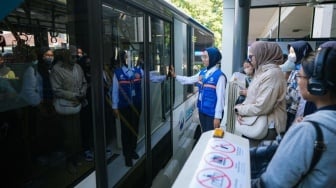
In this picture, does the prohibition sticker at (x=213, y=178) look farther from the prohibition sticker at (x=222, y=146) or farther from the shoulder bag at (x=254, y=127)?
the shoulder bag at (x=254, y=127)

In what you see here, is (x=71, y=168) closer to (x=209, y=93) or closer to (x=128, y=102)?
(x=128, y=102)

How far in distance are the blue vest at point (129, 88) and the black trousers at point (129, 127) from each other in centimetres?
7

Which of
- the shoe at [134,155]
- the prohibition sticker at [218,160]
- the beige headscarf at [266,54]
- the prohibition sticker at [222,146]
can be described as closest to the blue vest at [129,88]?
the shoe at [134,155]

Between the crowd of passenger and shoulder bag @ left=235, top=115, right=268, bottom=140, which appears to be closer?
the crowd of passenger

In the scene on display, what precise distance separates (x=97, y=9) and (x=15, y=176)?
135 cm

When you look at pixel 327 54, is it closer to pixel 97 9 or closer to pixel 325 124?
pixel 325 124

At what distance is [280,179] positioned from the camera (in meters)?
1.28

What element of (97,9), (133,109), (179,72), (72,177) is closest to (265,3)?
(179,72)

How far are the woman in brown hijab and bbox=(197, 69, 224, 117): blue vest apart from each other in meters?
1.36

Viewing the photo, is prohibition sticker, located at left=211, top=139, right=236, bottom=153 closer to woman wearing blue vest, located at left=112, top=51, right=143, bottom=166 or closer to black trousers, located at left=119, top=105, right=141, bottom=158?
woman wearing blue vest, located at left=112, top=51, right=143, bottom=166

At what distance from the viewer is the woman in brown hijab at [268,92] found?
2559 millimetres

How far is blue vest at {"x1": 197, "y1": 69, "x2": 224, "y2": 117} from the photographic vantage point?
4.15m

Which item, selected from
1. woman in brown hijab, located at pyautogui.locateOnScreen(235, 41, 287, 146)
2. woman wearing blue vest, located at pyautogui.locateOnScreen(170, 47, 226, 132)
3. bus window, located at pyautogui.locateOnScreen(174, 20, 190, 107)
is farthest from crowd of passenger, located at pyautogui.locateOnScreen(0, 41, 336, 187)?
bus window, located at pyautogui.locateOnScreen(174, 20, 190, 107)

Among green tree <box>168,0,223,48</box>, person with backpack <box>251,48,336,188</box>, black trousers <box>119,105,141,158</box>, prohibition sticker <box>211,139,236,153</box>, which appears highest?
green tree <box>168,0,223,48</box>
